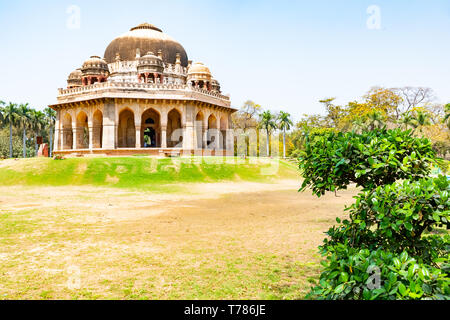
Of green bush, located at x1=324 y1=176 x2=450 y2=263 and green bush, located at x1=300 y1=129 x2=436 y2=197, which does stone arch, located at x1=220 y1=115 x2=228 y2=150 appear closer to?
green bush, located at x1=300 y1=129 x2=436 y2=197

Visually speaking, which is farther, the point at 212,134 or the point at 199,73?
the point at 212,134

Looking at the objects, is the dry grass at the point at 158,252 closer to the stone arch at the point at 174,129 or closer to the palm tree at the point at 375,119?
the stone arch at the point at 174,129

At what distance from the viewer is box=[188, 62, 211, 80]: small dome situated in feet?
139

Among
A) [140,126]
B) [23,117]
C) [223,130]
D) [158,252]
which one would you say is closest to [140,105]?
[140,126]

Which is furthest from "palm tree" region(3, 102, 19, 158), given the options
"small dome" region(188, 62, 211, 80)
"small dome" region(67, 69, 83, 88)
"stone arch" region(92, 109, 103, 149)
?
"small dome" region(188, 62, 211, 80)

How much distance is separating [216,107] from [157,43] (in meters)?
14.6

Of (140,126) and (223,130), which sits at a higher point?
(223,130)

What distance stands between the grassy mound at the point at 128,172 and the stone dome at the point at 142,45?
23.6m

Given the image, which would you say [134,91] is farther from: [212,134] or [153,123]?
[212,134]

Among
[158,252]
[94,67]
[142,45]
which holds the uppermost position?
[142,45]

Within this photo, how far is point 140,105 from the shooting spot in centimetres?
3669

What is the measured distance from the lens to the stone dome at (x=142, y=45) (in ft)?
150

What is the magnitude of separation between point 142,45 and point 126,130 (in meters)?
13.8
